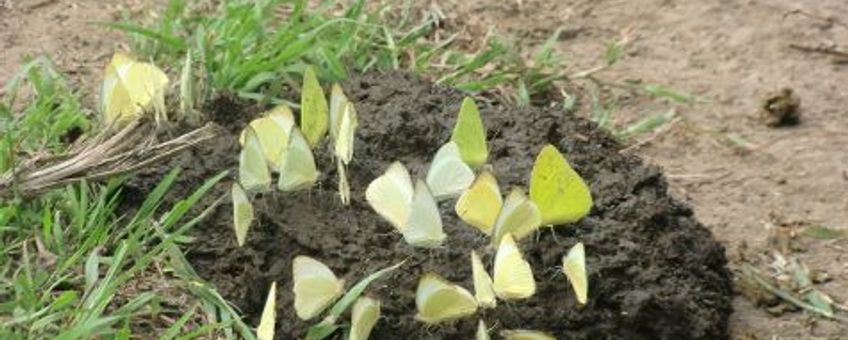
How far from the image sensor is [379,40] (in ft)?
12.6

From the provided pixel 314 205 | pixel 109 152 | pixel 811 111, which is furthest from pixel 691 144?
pixel 109 152

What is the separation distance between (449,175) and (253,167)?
377 mm

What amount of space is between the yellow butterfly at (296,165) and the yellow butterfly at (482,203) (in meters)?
0.31

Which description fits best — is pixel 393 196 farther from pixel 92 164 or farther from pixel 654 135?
pixel 654 135

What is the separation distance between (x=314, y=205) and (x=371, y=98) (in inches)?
18.4

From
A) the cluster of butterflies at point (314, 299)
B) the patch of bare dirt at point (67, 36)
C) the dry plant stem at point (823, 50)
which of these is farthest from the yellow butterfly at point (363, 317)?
the dry plant stem at point (823, 50)

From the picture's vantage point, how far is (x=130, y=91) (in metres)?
3.12

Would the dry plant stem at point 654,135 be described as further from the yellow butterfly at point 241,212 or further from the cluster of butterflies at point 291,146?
the yellow butterfly at point 241,212

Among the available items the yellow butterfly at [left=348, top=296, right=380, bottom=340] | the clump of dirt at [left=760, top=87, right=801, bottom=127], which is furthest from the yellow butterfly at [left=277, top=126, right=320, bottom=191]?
the clump of dirt at [left=760, top=87, right=801, bottom=127]

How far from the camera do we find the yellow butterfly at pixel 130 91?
3068 mm

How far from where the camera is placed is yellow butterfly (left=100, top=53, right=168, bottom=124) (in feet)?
10.1

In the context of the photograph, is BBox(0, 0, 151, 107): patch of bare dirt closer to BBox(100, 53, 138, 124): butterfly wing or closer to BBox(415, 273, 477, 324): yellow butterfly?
BBox(100, 53, 138, 124): butterfly wing

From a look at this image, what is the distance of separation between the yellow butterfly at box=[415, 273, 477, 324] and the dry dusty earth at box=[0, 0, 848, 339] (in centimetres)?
61

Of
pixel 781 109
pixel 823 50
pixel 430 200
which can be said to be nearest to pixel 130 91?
pixel 430 200
